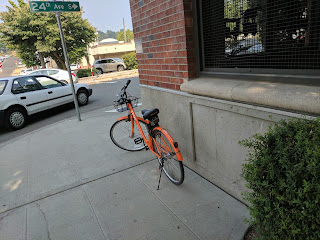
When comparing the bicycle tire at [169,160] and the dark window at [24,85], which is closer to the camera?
the bicycle tire at [169,160]

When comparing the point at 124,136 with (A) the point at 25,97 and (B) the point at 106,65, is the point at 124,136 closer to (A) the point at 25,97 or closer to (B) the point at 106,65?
(A) the point at 25,97

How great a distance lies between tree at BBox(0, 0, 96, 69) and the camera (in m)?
20.0

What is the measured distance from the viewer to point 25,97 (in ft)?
25.0

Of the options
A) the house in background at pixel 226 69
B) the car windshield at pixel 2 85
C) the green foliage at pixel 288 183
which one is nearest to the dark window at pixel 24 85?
the car windshield at pixel 2 85

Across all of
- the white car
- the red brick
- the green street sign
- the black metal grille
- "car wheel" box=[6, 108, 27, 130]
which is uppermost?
the green street sign

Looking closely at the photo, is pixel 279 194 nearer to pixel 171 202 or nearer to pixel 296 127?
pixel 296 127

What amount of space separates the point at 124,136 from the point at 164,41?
71.8 inches

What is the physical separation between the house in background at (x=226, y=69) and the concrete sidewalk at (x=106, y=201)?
452 millimetres

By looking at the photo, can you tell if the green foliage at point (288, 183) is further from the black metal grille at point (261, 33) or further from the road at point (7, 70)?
the road at point (7, 70)

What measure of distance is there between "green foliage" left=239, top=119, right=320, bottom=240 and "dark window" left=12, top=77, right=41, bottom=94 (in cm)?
767

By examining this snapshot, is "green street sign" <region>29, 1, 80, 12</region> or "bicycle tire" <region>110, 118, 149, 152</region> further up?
"green street sign" <region>29, 1, 80, 12</region>

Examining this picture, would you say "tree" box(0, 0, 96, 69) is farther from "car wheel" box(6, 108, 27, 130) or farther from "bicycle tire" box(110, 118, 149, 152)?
"bicycle tire" box(110, 118, 149, 152)

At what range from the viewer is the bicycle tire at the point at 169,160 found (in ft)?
10.5

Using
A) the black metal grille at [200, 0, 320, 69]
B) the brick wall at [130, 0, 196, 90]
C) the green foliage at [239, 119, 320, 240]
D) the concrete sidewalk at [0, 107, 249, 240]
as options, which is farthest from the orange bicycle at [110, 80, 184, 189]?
the green foliage at [239, 119, 320, 240]
